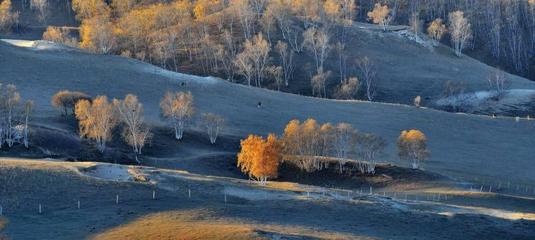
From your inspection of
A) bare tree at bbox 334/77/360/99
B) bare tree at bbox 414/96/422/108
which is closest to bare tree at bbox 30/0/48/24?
bare tree at bbox 334/77/360/99

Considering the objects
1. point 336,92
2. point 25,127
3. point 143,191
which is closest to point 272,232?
point 143,191

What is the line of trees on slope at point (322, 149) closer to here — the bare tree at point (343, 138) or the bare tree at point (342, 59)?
the bare tree at point (343, 138)

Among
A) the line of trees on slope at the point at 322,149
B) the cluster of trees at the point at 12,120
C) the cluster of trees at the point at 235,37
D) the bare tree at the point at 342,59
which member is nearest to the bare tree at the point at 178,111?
the line of trees on slope at the point at 322,149

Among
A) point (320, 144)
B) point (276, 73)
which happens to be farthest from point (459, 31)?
point (320, 144)

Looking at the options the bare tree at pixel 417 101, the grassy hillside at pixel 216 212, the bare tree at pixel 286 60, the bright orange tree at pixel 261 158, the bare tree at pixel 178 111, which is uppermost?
the bare tree at pixel 286 60

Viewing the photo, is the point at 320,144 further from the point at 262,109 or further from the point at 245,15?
the point at 245,15
